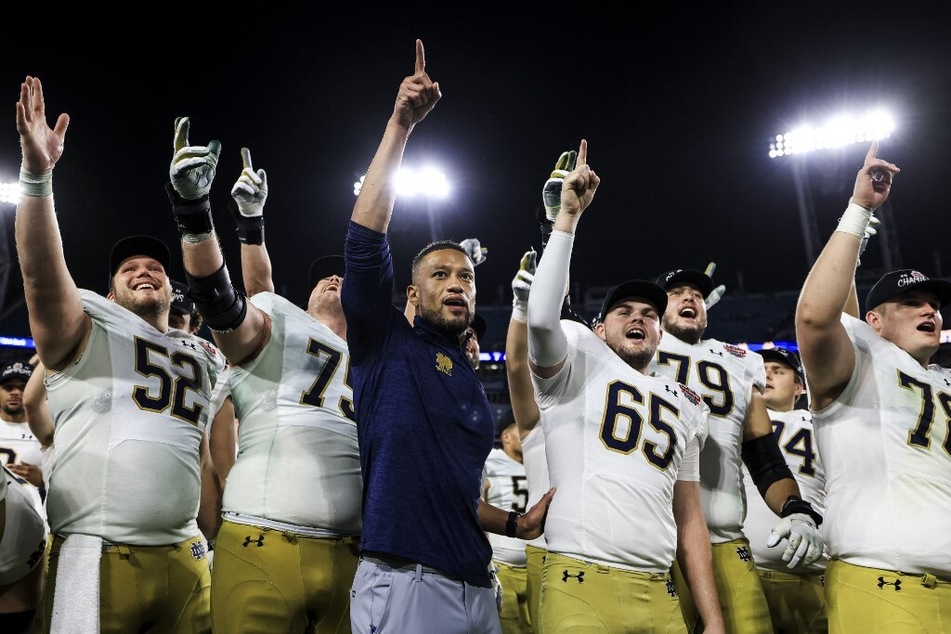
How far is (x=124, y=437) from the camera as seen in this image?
301 cm

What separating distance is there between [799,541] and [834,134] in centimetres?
1739

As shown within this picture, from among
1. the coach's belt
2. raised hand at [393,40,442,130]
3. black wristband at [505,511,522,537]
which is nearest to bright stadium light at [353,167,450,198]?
raised hand at [393,40,442,130]

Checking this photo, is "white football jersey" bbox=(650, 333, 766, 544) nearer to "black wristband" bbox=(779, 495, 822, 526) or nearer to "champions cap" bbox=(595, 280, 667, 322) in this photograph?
"black wristband" bbox=(779, 495, 822, 526)

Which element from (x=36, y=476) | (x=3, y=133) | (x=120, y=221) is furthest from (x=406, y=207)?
(x=36, y=476)

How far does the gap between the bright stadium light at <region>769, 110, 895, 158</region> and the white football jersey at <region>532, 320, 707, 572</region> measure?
55.6 ft

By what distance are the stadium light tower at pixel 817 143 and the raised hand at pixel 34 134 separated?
17.6m

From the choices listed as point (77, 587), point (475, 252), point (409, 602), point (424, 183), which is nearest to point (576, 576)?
point (409, 602)

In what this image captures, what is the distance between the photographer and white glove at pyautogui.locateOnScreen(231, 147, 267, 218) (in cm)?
372

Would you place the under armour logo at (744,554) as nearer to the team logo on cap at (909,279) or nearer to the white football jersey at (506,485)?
the team logo on cap at (909,279)

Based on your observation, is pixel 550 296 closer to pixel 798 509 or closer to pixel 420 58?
pixel 420 58

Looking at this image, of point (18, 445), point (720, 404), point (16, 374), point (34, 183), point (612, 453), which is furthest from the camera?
point (16, 374)

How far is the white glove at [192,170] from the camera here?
280cm

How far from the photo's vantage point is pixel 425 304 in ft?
9.39

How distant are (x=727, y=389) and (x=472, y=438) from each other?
1.98 m
